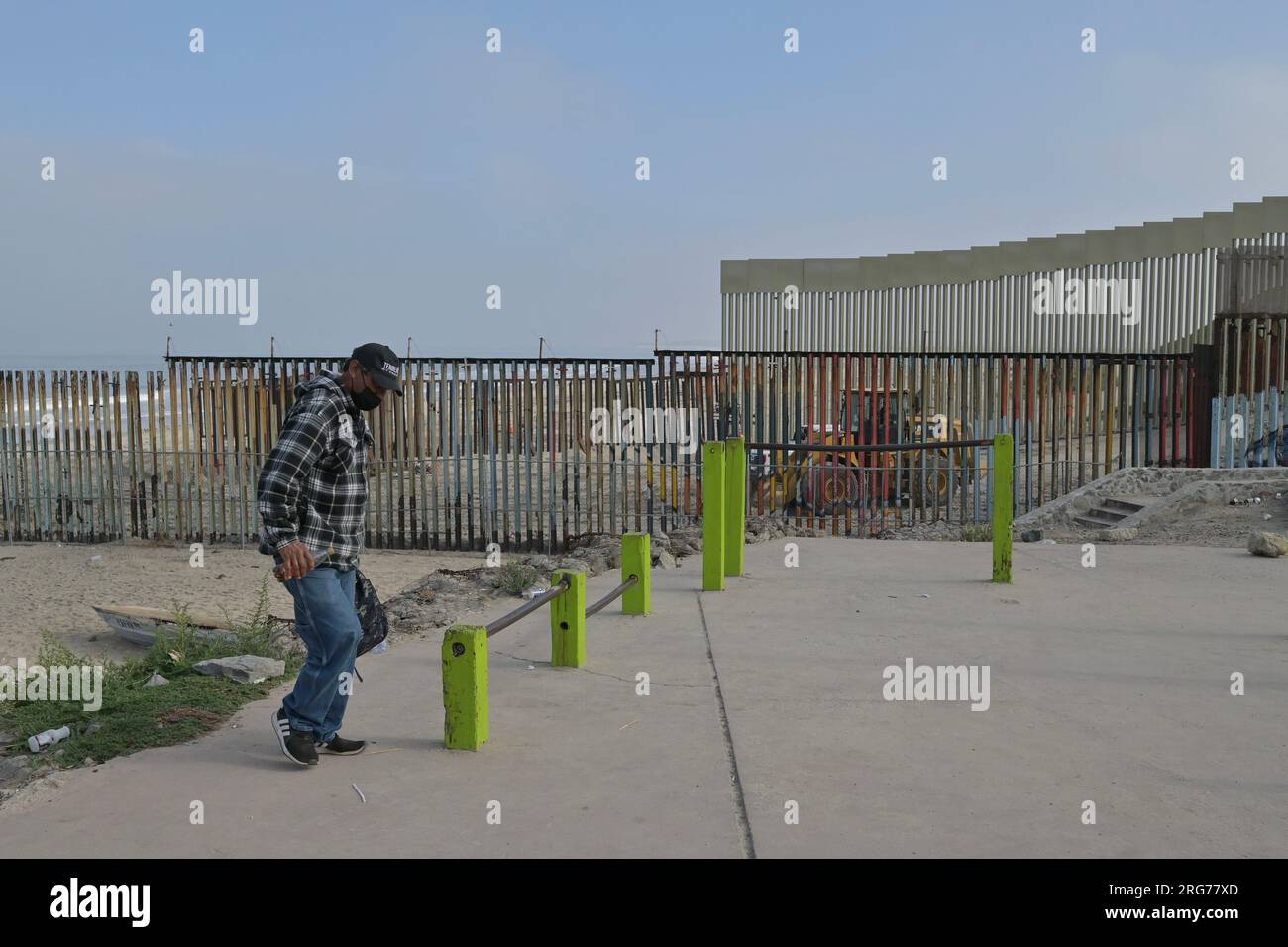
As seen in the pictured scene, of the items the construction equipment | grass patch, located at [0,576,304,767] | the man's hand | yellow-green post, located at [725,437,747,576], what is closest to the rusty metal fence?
the construction equipment

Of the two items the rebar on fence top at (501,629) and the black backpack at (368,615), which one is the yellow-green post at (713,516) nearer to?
the rebar on fence top at (501,629)

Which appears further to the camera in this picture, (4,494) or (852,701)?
(4,494)

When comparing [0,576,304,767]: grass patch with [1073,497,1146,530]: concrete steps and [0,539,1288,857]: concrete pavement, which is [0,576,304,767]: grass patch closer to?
[0,539,1288,857]: concrete pavement

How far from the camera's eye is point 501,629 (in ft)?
20.0

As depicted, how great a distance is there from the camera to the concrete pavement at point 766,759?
3852mm

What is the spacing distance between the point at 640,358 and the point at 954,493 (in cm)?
466

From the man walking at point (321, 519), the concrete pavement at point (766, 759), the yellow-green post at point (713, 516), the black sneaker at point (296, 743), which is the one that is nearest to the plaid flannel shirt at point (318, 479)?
the man walking at point (321, 519)

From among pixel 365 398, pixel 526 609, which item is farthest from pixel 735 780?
pixel 365 398

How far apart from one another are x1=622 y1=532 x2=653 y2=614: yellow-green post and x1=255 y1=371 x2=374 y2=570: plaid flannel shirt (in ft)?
9.64

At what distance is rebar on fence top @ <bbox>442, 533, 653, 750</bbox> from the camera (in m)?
4.74

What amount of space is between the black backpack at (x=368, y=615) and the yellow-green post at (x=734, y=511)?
5.06m
